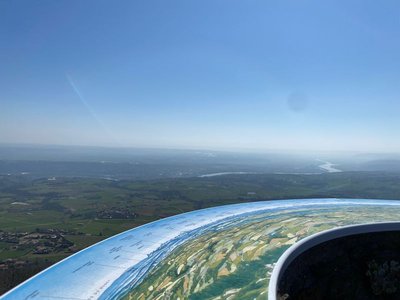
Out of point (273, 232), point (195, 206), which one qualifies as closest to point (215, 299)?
point (273, 232)

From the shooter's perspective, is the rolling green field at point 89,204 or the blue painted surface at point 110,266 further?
the rolling green field at point 89,204

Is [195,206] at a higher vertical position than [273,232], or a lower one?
lower

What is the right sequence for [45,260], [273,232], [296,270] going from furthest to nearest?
[45,260], [273,232], [296,270]

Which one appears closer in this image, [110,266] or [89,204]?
[110,266]

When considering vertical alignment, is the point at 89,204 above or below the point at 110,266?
below

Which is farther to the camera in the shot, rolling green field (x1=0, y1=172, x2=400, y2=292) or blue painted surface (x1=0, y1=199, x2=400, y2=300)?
rolling green field (x1=0, y1=172, x2=400, y2=292)

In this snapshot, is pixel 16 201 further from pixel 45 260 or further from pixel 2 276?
pixel 2 276

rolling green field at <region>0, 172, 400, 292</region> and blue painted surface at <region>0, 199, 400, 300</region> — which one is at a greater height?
blue painted surface at <region>0, 199, 400, 300</region>

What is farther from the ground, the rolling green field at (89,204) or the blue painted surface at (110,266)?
the blue painted surface at (110,266)
